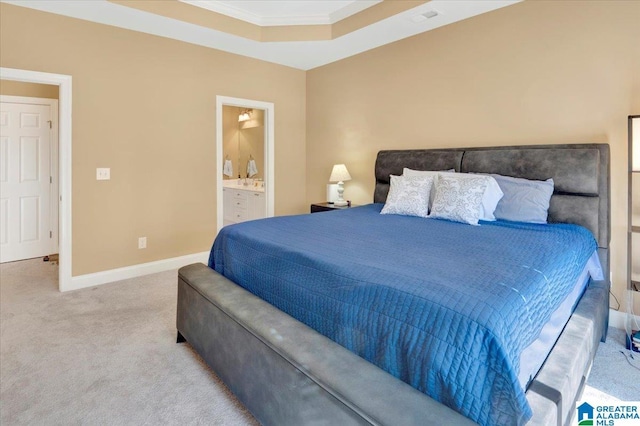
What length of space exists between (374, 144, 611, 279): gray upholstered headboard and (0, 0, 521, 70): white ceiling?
1.30 metres

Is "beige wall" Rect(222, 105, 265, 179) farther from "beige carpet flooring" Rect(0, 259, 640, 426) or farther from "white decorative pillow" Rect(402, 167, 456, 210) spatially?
"beige carpet flooring" Rect(0, 259, 640, 426)

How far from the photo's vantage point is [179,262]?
416 centimetres

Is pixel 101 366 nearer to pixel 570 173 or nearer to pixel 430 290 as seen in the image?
pixel 430 290

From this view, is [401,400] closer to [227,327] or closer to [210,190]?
[227,327]

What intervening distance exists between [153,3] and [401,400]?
373 centimetres

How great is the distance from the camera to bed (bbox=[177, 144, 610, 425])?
1082 millimetres

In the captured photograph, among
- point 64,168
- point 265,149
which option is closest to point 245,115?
point 265,149

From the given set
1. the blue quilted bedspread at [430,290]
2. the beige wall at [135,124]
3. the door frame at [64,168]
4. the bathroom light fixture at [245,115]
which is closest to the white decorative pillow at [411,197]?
the blue quilted bedspread at [430,290]

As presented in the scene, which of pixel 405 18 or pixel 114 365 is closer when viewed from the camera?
pixel 114 365

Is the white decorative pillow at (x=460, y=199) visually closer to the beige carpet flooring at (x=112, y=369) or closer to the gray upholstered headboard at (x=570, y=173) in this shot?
the gray upholstered headboard at (x=570, y=173)

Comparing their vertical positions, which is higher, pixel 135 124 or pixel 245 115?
pixel 245 115

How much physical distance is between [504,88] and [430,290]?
2.63 metres

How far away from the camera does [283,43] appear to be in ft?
13.4

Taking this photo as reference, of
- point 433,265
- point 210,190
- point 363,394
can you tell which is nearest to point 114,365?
point 363,394
